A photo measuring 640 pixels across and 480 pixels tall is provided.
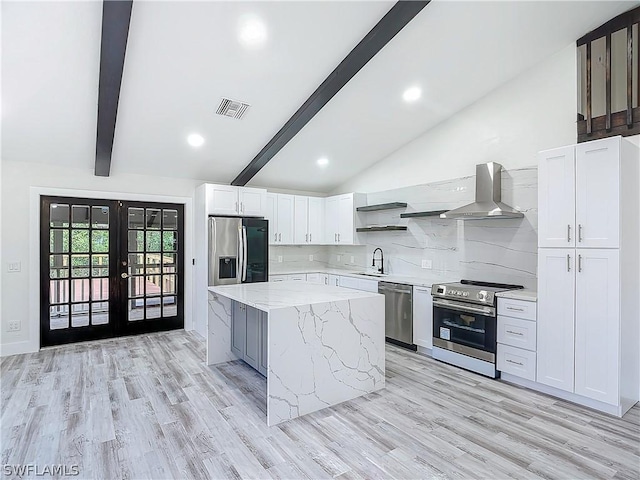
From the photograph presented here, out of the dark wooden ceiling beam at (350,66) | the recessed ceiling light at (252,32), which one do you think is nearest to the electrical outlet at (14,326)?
the dark wooden ceiling beam at (350,66)

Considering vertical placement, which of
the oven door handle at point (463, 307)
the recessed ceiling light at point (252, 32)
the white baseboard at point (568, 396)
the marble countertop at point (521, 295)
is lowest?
the white baseboard at point (568, 396)

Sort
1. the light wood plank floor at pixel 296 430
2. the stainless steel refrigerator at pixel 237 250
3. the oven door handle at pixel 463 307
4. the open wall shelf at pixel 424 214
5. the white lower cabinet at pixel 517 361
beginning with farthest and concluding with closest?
the stainless steel refrigerator at pixel 237 250
the open wall shelf at pixel 424 214
the oven door handle at pixel 463 307
the white lower cabinet at pixel 517 361
the light wood plank floor at pixel 296 430

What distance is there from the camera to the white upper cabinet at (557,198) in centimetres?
304

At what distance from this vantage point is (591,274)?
2.93 meters

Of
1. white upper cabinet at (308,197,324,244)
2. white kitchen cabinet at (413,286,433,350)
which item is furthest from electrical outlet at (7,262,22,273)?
white kitchen cabinet at (413,286,433,350)

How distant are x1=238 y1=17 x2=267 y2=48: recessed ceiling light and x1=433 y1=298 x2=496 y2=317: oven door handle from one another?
3179 millimetres

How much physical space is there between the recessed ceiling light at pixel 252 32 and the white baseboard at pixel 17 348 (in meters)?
4.39

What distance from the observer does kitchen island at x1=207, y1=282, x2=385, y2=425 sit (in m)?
2.72

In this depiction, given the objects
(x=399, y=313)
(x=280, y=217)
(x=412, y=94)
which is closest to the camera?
(x=412, y=94)

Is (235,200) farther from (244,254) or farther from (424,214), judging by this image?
(424,214)

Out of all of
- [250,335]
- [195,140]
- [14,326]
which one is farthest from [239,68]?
[14,326]

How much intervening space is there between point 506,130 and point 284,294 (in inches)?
124

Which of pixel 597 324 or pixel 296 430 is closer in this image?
pixel 296 430

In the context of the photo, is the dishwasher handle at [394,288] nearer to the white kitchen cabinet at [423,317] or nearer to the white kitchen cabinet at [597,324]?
the white kitchen cabinet at [423,317]
